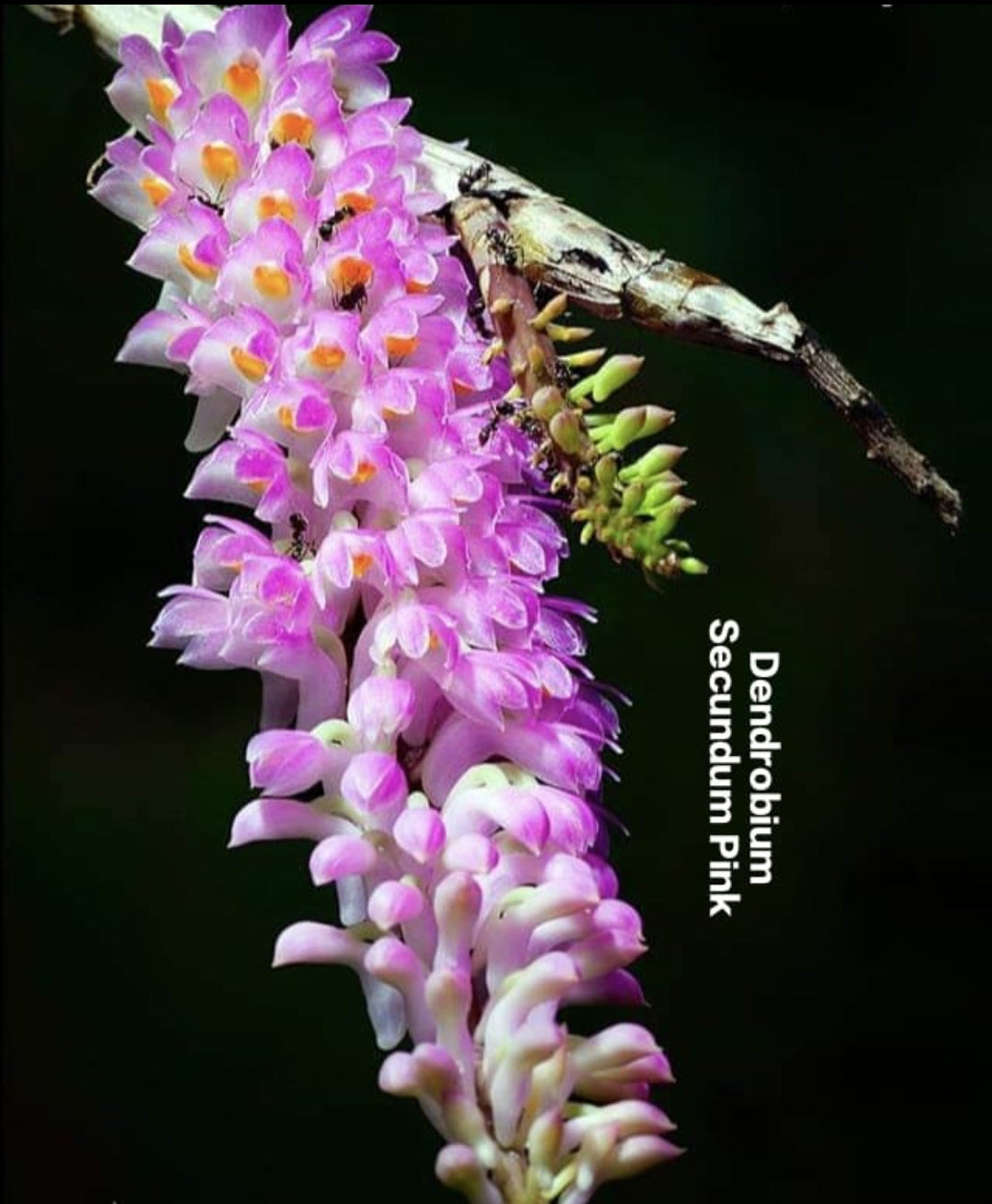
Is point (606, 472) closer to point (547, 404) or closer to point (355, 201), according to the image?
point (547, 404)

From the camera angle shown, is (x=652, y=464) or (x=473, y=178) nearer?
(x=652, y=464)

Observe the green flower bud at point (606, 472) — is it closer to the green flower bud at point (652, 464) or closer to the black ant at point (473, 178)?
the green flower bud at point (652, 464)

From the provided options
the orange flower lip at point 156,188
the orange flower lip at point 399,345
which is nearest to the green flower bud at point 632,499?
the orange flower lip at point 399,345

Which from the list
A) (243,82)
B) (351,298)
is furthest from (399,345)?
(243,82)

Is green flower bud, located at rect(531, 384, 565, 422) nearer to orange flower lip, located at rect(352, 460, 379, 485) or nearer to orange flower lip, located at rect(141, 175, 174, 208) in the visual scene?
orange flower lip, located at rect(352, 460, 379, 485)

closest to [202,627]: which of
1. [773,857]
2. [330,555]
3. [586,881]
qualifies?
[330,555]

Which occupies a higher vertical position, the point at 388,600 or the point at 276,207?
the point at 276,207

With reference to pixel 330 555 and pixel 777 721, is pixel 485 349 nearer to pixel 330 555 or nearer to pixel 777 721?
pixel 330 555

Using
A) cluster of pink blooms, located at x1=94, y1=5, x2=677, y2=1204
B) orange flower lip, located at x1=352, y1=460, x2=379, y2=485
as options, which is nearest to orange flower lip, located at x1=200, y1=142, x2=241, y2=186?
cluster of pink blooms, located at x1=94, y1=5, x2=677, y2=1204
